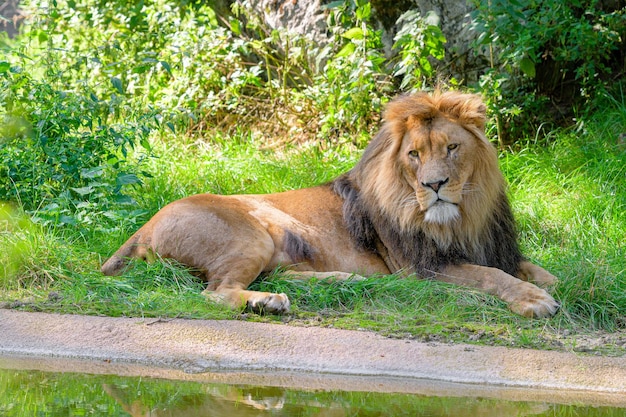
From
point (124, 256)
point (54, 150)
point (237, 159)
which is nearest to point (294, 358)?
point (124, 256)

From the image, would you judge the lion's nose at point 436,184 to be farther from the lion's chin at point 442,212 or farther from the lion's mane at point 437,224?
the lion's mane at point 437,224

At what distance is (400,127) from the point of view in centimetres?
501

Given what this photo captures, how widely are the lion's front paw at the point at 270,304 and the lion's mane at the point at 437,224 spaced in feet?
2.95

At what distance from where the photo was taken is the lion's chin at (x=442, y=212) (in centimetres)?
483

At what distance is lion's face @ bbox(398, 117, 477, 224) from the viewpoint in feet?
15.7

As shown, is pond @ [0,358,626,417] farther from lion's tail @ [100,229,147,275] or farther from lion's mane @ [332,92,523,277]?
lion's mane @ [332,92,523,277]

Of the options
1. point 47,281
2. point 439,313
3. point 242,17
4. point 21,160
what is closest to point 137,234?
point 47,281

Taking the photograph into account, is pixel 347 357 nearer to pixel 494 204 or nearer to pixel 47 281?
pixel 494 204

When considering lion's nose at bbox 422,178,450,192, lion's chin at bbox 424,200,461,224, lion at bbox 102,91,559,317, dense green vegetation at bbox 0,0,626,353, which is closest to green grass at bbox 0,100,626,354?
dense green vegetation at bbox 0,0,626,353

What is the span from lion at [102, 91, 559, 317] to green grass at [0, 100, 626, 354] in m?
0.13

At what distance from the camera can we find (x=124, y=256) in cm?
508

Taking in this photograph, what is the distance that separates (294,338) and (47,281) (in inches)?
70.2

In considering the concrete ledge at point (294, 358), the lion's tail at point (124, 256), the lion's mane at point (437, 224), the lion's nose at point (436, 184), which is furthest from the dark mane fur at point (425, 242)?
the lion's tail at point (124, 256)

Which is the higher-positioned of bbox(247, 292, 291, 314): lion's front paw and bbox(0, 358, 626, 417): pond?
bbox(0, 358, 626, 417): pond
